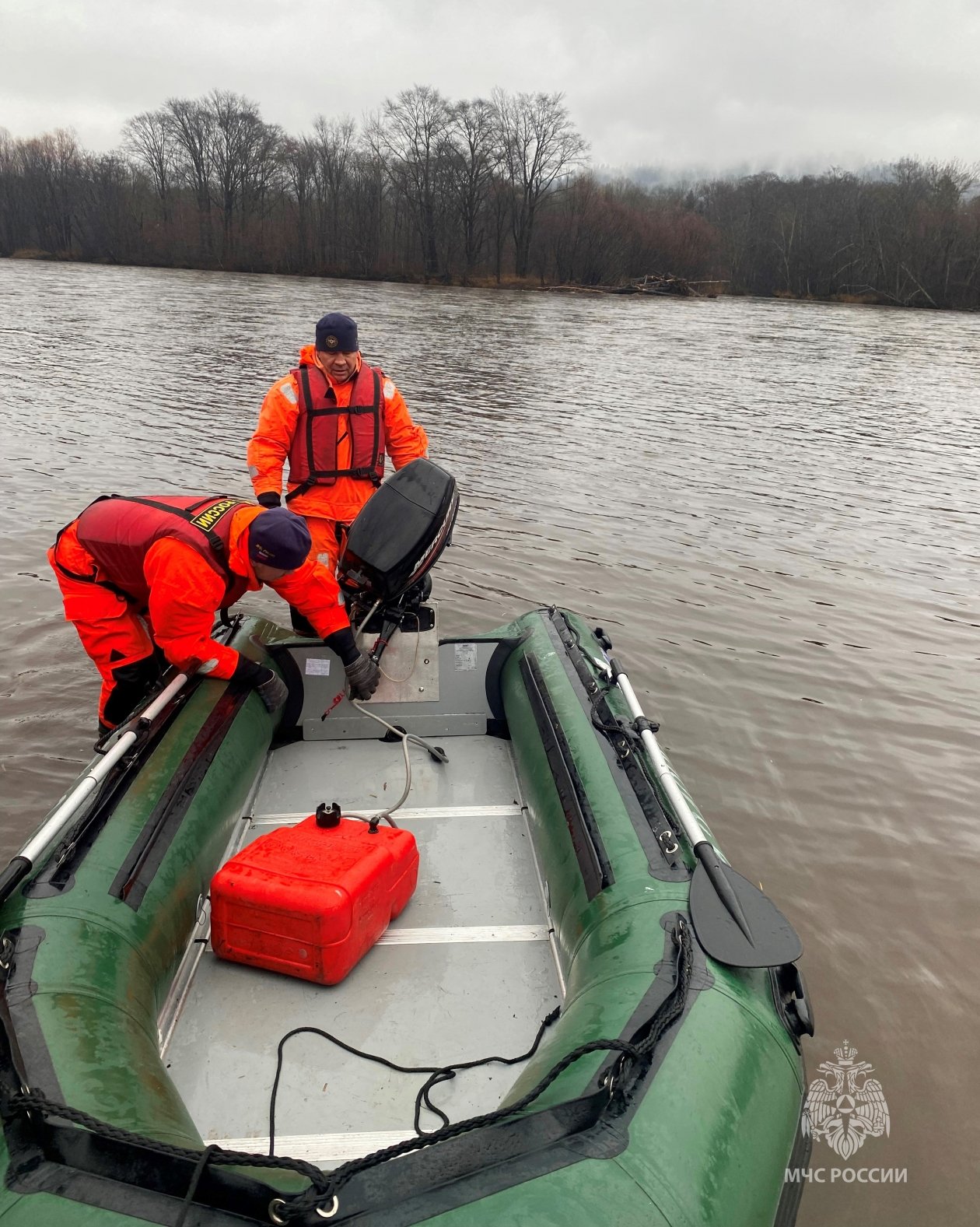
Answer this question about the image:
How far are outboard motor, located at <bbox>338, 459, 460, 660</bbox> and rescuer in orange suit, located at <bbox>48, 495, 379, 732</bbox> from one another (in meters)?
0.30

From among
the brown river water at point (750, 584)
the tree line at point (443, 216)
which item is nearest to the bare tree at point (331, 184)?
the tree line at point (443, 216)

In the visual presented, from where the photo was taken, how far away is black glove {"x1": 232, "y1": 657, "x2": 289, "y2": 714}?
333 centimetres

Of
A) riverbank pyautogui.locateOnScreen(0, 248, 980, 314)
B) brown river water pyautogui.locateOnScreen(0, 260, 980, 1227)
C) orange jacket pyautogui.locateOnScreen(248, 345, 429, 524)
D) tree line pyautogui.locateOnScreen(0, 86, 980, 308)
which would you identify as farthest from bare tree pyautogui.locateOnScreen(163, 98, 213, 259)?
orange jacket pyautogui.locateOnScreen(248, 345, 429, 524)

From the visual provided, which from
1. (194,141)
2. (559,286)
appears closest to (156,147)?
(194,141)

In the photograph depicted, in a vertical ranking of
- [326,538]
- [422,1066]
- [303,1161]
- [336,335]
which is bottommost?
[422,1066]

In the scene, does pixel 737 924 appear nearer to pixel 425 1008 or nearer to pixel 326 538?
pixel 425 1008

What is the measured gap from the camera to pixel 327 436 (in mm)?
4105

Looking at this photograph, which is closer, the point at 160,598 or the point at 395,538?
Result: the point at 160,598

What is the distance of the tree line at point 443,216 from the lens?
41531mm

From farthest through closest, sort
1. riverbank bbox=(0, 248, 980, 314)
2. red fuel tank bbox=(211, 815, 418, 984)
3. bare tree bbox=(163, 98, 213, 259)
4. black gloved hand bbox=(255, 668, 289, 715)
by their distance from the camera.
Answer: bare tree bbox=(163, 98, 213, 259) < riverbank bbox=(0, 248, 980, 314) < black gloved hand bbox=(255, 668, 289, 715) < red fuel tank bbox=(211, 815, 418, 984)

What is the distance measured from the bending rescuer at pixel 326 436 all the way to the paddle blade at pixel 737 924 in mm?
2474

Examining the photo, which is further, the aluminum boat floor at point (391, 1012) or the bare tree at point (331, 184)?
the bare tree at point (331, 184)

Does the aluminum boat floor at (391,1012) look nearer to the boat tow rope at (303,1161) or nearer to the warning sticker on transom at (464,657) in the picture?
the boat tow rope at (303,1161)

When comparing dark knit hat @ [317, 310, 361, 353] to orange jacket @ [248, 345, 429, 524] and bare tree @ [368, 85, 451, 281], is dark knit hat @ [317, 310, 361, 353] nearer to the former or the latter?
orange jacket @ [248, 345, 429, 524]
